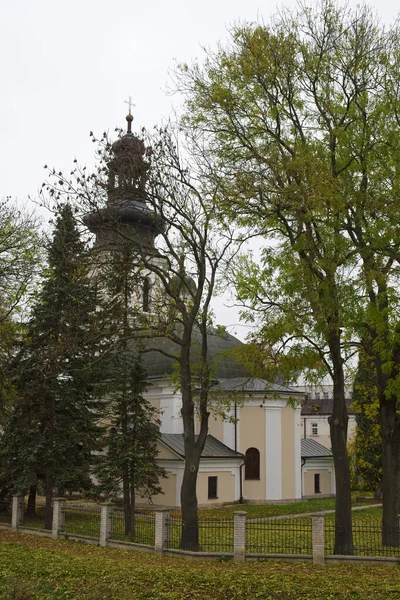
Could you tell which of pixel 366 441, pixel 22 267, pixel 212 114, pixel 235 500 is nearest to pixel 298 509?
pixel 235 500

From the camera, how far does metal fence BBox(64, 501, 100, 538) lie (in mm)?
19078

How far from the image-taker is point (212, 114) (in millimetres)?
16500

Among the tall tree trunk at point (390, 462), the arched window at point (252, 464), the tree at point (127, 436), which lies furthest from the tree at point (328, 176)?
the arched window at point (252, 464)

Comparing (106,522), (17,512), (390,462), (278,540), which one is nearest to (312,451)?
(17,512)

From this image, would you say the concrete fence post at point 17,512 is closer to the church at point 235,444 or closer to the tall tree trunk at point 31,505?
the tall tree trunk at point 31,505

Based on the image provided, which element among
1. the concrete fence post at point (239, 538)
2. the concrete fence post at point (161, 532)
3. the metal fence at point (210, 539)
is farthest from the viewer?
the concrete fence post at point (161, 532)

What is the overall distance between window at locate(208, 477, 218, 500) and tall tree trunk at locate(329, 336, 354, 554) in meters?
15.8

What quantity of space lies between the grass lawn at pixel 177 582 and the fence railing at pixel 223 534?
3.58 ft

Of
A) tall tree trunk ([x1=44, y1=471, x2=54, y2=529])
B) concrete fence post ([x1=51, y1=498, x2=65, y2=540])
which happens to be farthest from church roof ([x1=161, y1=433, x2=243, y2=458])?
concrete fence post ([x1=51, y1=498, x2=65, y2=540])

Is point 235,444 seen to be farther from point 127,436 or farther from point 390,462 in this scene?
point 390,462

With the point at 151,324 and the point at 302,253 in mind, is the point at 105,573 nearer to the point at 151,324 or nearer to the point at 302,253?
the point at 151,324

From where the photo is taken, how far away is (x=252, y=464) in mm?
32250

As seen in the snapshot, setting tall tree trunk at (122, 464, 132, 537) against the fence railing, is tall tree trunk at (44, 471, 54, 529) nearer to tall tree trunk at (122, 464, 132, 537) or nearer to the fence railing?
the fence railing

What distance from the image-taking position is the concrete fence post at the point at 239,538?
15031mm
